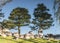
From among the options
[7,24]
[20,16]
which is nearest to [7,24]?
[7,24]

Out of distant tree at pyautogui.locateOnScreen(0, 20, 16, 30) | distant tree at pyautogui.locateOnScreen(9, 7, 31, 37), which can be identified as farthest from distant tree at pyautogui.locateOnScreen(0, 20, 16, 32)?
distant tree at pyautogui.locateOnScreen(9, 7, 31, 37)

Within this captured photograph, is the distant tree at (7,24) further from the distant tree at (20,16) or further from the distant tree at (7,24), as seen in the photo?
the distant tree at (20,16)

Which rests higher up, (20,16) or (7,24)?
(20,16)

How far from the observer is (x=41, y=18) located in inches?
638

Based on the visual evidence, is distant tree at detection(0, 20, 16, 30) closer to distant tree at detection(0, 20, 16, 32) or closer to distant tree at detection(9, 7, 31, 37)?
distant tree at detection(0, 20, 16, 32)

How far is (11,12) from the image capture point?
52.2ft

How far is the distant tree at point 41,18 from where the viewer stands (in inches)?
621

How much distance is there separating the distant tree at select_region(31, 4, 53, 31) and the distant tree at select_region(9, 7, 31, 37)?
2.13 ft

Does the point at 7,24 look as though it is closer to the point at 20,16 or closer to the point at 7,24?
the point at 7,24

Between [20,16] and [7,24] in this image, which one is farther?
[20,16]

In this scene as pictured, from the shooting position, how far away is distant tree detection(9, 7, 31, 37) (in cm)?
1579

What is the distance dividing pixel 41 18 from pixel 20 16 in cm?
175

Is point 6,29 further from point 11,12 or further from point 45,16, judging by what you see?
point 45,16

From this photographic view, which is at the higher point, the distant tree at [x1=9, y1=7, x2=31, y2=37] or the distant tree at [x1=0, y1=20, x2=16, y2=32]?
the distant tree at [x1=9, y1=7, x2=31, y2=37]
